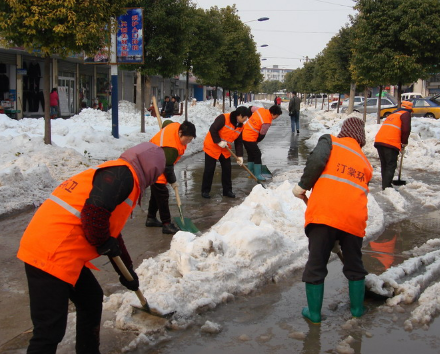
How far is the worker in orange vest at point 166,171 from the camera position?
5793 mm

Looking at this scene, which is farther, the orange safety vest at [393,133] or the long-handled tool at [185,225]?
the orange safety vest at [393,133]

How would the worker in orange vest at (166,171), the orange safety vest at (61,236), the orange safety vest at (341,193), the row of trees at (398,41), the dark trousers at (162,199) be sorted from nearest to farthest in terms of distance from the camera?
1. the orange safety vest at (61,236)
2. the orange safety vest at (341,193)
3. the worker in orange vest at (166,171)
4. the dark trousers at (162,199)
5. the row of trees at (398,41)

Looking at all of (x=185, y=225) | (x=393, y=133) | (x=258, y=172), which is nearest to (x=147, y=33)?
(x=258, y=172)

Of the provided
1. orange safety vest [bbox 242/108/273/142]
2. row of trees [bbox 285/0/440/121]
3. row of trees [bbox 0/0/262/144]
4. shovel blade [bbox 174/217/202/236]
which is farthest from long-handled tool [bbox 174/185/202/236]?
row of trees [bbox 285/0/440/121]

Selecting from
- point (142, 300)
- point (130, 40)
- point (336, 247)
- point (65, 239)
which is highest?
point (130, 40)

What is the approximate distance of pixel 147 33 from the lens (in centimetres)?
1630

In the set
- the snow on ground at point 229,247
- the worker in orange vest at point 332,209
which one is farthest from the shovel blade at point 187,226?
the worker in orange vest at point 332,209

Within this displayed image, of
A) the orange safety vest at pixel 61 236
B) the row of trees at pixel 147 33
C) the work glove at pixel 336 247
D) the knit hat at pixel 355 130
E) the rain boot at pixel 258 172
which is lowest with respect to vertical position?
the rain boot at pixel 258 172

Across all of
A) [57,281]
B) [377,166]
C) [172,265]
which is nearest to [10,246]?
[172,265]

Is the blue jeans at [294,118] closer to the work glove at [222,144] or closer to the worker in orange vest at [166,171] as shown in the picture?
the work glove at [222,144]

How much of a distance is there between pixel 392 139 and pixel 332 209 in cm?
543

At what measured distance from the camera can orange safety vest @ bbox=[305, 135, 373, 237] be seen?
3604 millimetres

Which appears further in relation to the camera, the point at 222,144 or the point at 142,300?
the point at 222,144

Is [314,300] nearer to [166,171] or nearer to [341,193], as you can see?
[341,193]
